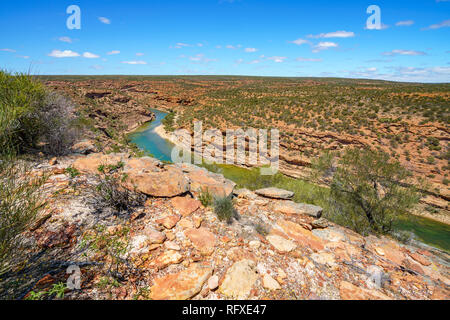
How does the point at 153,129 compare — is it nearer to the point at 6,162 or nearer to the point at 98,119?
the point at 98,119

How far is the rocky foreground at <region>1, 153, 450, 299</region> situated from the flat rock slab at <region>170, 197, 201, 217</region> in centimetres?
3

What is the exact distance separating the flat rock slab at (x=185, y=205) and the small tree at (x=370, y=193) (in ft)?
21.3

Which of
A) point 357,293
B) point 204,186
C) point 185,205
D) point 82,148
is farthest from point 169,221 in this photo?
point 82,148

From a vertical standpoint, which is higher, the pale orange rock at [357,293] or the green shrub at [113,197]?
the green shrub at [113,197]

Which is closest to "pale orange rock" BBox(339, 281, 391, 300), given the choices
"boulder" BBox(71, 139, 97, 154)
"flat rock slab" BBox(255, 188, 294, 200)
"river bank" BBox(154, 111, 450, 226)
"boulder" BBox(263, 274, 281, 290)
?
"boulder" BBox(263, 274, 281, 290)

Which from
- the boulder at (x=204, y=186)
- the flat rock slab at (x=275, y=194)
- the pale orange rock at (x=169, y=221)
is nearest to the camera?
the pale orange rock at (x=169, y=221)

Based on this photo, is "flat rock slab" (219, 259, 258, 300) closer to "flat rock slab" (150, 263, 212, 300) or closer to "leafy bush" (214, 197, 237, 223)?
"flat rock slab" (150, 263, 212, 300)

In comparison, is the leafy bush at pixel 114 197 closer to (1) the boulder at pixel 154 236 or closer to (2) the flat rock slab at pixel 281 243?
(1) the boulder at pixel 154 236

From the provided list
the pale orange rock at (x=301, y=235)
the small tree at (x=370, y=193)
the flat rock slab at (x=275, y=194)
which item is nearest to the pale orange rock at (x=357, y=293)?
the pale orange rock at (x=301, y=235)

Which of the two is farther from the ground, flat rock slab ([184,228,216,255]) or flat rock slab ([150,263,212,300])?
A: flat rock slab ([184,228,216,255])

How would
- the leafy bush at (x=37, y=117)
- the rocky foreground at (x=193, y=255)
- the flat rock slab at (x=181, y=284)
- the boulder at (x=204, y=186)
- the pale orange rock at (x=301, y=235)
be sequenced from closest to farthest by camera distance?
the flat rock slab at (x=181, y=284), the rocky foreground at (x=193, y=255), the pale orange rock at (x=301, y=235), the boulder at (x=204, y=186), the leafy bush at (x=37, y=117)

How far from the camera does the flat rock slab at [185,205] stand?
4.47 metres

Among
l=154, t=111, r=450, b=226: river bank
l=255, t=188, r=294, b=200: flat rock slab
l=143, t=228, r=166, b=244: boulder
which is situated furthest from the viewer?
l=154, t=111, r=450, b=226: river bank

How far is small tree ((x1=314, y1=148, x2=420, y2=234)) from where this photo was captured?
27.5ft
